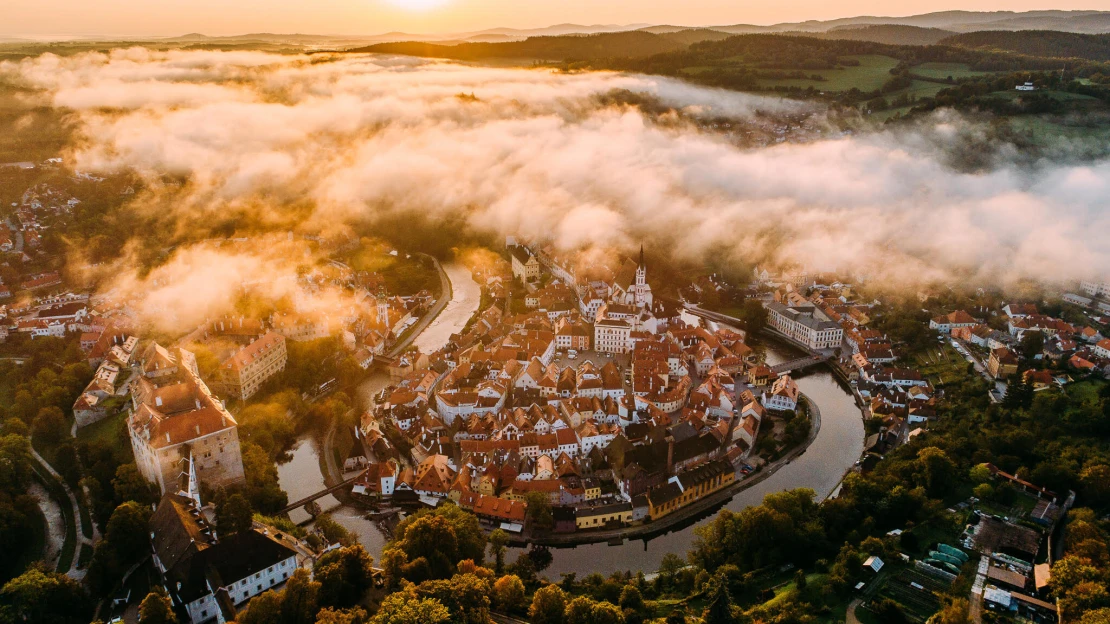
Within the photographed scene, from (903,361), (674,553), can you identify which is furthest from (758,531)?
(903,361)

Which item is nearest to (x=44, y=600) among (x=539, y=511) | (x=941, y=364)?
(x=539, y=511)

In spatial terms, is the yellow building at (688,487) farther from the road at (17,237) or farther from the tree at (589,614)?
the road at (17,237)

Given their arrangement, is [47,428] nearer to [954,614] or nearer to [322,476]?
[322,476]

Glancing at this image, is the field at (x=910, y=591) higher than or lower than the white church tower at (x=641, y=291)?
lower

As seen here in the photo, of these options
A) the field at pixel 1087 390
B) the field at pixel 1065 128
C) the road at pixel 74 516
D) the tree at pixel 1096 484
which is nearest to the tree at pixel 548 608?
the road at pixel 74 516

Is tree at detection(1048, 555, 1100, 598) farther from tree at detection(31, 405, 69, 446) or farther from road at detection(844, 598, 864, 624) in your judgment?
tree at detection(31, 405, 69, 446)

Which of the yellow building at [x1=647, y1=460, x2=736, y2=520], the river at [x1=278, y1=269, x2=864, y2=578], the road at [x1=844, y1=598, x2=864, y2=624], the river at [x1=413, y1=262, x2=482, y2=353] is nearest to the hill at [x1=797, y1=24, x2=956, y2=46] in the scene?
the river at [x1=413, y1=262, x2=482, y2=353]
